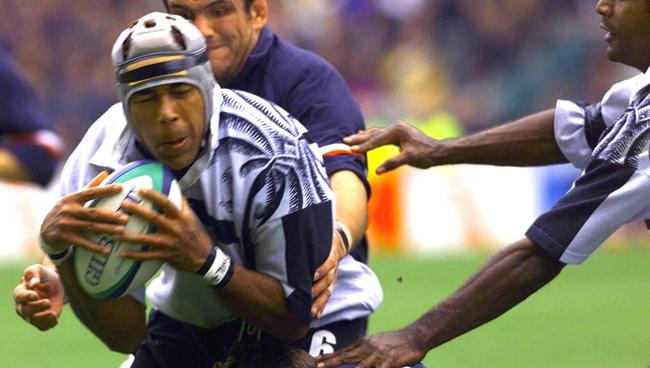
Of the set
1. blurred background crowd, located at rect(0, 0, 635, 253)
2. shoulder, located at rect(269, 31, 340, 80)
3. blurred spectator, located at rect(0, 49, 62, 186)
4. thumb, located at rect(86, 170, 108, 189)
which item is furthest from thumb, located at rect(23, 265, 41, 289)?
blurred background crowd, located at rect(0, 0, 635, 253)

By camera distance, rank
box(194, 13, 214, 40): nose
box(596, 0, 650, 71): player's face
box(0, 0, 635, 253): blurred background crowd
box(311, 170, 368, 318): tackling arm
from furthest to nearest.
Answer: box(0, 0, 635, 253): blurred background crowd < box(194, 13, 214, 40): nose < box(596, 0, 650, 71): player's face < box(311, 170, 368, 318): tackling arm

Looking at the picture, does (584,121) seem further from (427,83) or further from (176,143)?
(427,83)

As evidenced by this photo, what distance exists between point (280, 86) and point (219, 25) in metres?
0.37

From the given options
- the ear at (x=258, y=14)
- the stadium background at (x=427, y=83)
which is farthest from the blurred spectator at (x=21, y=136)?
the stadium background at (x=427, y=83)

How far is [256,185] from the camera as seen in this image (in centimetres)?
523

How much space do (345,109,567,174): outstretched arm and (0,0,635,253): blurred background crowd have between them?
39.7 ft

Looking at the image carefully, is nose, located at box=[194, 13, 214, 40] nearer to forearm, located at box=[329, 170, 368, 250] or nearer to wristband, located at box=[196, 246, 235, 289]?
forearm, located at box=[329, 170, 368, 250]

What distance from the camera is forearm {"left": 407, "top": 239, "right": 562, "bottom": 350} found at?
5613 mm

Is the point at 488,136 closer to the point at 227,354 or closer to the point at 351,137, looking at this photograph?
the point at 351,137

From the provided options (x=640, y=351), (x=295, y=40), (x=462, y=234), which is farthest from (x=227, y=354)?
(x=295, y=40)

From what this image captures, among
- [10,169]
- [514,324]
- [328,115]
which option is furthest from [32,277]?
[514,324]

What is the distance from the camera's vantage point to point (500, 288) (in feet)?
18.4

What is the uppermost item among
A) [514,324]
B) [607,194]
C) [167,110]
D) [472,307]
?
[167,110]

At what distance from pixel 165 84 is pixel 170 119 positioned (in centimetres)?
12
